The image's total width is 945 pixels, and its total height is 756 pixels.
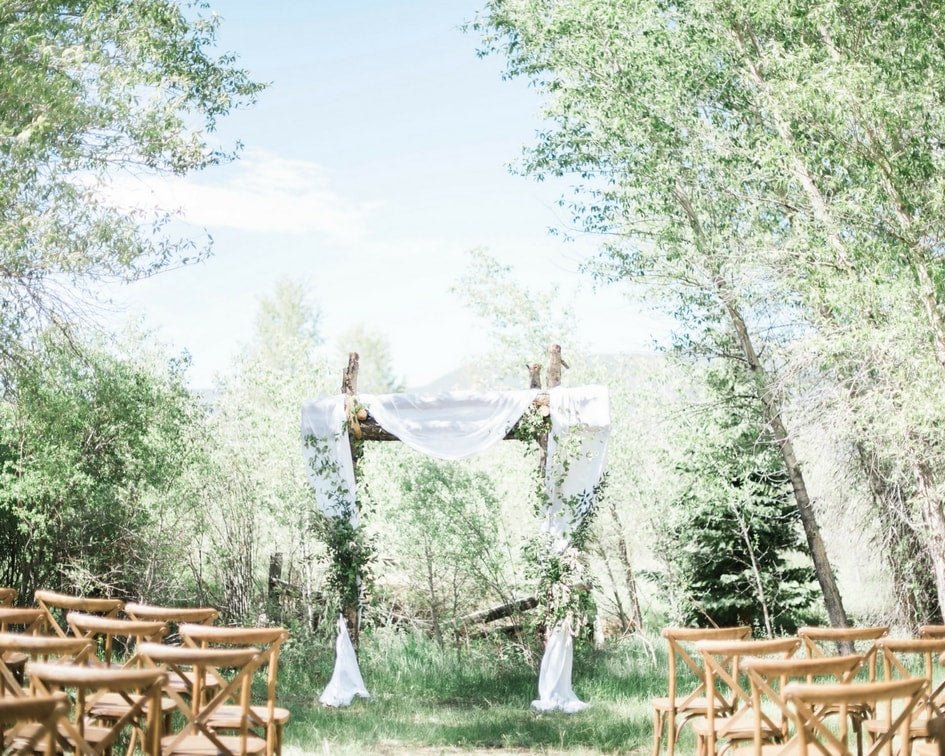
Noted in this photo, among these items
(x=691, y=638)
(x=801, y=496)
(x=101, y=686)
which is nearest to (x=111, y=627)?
(x=101, y=686)

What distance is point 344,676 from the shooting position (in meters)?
7.44

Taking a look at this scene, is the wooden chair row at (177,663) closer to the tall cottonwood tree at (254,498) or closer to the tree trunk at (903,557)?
the tall cottonwood tree at (254,498)

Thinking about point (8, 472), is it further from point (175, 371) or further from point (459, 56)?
point (459, 56)

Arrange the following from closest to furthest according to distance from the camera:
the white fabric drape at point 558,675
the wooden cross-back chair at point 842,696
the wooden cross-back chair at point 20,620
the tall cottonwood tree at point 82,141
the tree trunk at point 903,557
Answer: the wooden cross-back chair at point 842,696
the wooden cross-back chair at point 20,620
the tall cottonwood tree at point 82,141
the white fabric drape at point 558,675
the tree trunk at point 903,557

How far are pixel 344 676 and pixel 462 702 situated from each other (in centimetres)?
103

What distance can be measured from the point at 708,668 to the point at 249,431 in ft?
20.8

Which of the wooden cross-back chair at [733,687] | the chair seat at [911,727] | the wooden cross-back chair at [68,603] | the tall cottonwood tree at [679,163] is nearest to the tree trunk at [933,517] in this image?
the tall cottonwood tree at [679,163]

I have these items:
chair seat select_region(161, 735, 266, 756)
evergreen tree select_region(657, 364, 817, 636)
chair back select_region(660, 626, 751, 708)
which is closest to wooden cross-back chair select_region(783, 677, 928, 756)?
chair back select_region(660, 626, 751, 708)

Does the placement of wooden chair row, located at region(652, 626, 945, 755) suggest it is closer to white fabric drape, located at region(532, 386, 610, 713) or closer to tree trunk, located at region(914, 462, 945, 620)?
tree trunk, located at region(914, 462, 945, 620)

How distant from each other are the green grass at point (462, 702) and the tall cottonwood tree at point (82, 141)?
150 inches

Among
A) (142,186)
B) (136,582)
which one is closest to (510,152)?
(142,186)

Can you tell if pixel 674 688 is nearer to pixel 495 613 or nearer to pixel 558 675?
pixel 558 675

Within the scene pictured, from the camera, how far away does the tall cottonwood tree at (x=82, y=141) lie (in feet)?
22.0

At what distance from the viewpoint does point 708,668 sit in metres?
4.15
